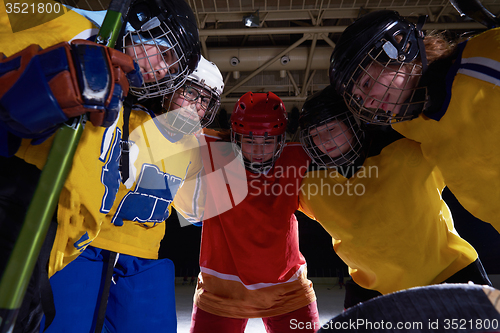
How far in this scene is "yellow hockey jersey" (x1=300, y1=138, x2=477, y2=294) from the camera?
52.6 inches

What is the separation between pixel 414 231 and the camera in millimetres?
1346

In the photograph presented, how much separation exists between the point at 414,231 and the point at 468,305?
1.98 feet

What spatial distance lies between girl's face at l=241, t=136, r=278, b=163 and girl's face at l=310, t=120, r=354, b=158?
28 centimetres

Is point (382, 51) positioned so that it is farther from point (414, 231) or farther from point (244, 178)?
point (244, 178)

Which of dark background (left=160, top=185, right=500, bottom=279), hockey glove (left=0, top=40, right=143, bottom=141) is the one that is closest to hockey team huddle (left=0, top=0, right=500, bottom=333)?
hockey glove (left=0, top=40, right=143, bottom=141)

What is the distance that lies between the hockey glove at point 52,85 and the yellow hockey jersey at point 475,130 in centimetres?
104

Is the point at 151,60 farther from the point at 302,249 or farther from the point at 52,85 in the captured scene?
the point at 302,249

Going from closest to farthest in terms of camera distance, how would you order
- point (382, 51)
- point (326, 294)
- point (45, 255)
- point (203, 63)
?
1. point (45, 255)
2. point (382, 51)
3. point (203, 63)
4. point (326, 294)

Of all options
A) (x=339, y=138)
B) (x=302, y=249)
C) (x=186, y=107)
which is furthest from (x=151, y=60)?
(x=302, y=249)

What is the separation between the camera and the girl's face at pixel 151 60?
115cm

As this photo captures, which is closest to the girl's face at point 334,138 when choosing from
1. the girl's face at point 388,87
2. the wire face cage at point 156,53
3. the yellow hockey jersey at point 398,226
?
the yellow hockey jersey at point 398,226

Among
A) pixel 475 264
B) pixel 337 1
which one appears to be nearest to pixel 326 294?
pixel 337 1

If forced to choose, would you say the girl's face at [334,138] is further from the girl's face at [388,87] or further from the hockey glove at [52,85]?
the hockey glove at [52,85]

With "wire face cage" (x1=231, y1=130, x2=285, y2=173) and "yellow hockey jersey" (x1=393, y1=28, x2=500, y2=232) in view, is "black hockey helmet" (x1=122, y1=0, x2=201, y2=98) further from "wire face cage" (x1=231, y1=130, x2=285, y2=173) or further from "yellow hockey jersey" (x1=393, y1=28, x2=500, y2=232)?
"yellow hockey jersey" (x1=393, y1=28, x2=500, y2=232)
